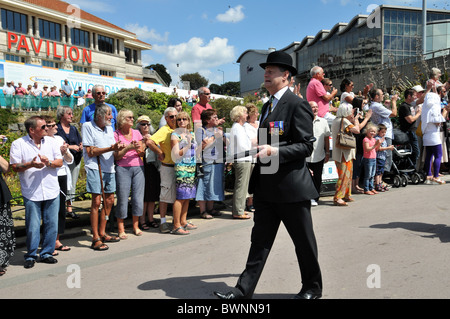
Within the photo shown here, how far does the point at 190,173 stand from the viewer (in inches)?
271

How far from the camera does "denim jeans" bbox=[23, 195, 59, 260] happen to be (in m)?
5.33

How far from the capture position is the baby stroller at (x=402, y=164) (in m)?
9.81

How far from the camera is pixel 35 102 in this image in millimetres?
21391

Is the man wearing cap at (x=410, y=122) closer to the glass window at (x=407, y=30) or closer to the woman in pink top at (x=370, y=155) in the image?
the woman in pink top at (x=370, y=155)

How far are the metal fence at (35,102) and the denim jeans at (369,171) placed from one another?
54.4 ft

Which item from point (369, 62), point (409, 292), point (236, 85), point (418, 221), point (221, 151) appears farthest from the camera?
point (236, 85)

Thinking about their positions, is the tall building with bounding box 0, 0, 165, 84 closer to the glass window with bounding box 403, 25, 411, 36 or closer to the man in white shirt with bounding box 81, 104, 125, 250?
the glass window with bounding box 403, 25, 411, 36

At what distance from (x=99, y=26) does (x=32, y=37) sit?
Answer: 9840mm

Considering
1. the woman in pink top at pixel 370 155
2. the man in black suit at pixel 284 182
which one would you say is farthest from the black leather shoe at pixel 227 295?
the woman in pink top at pixel 370 155

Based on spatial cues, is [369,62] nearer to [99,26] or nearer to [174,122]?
[99,26]

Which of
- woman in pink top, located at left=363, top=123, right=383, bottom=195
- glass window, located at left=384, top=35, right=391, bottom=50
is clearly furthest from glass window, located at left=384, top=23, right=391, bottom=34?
woman in pink top, located at left=363, top=123, right=383, bottom=195

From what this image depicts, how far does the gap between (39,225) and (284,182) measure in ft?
11.5

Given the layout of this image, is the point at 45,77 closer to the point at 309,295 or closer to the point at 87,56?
the point at 87,56
